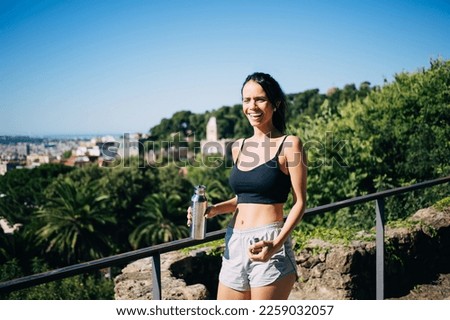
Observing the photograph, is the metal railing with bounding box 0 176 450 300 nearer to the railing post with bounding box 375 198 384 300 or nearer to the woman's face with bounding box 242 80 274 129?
the railing post with bounding box 375 198 384 300

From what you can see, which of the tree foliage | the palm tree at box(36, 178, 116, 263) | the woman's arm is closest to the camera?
the woman's arm

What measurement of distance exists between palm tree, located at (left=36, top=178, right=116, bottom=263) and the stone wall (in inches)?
817

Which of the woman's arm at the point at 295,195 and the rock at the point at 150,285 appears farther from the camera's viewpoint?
the rock at the point at 150,285

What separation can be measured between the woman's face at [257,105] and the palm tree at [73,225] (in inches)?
926

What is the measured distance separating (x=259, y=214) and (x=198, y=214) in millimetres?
322

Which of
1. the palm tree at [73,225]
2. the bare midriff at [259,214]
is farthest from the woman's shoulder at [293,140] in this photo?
the palm tree at [73,225]

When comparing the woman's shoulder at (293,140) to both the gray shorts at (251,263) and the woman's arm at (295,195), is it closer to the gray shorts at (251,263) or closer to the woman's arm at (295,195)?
the woman's arm at (295,195)

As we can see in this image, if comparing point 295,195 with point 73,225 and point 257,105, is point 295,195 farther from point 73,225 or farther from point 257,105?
point 73,225

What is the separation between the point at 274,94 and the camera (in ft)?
6.92

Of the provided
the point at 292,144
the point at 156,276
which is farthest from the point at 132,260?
the point at 292,144

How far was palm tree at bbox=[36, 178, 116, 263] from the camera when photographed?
79.4ft

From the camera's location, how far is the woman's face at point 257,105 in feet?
6.84
